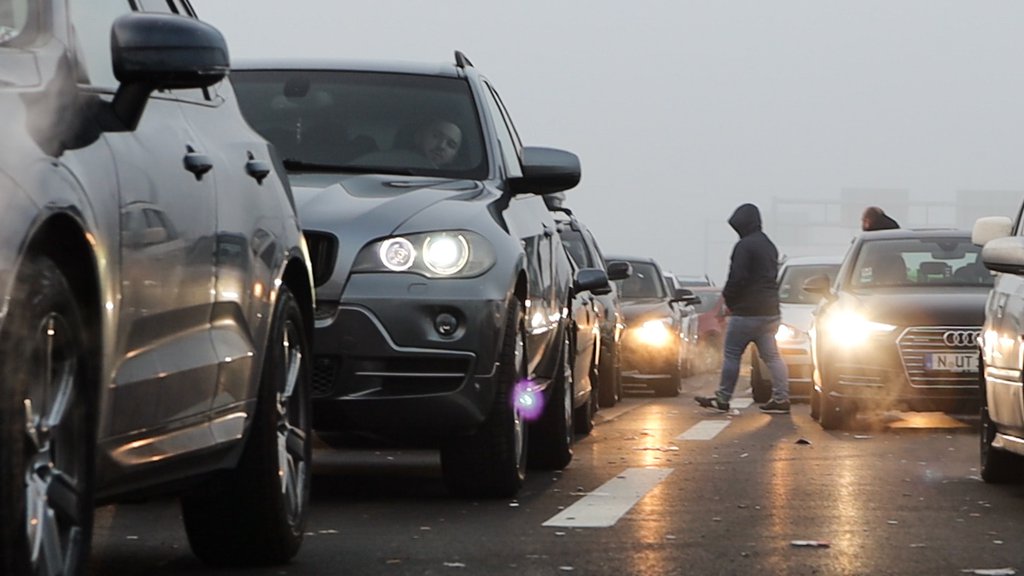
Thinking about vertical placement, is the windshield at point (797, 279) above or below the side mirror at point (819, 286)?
below

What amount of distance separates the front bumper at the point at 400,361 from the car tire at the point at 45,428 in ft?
12.9

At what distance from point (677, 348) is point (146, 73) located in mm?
18977

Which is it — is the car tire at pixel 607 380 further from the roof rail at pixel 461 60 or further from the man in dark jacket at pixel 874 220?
the roof rail at pixel 461 60

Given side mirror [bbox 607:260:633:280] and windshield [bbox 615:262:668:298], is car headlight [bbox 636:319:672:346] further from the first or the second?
side mirror [bbox 607:260:633:280]

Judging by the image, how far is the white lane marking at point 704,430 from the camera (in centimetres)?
1497

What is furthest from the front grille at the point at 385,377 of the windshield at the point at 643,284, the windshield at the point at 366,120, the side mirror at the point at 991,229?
the windshield at the point at 643,284

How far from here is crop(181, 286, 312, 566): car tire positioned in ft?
21.7

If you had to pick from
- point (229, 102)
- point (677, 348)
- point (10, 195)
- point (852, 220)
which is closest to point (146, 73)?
point (10, 195)

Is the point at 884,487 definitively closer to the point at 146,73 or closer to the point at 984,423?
the point at 984,423

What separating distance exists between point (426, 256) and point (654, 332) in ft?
50.4

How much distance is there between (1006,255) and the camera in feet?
29.8

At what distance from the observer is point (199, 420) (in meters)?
5.96

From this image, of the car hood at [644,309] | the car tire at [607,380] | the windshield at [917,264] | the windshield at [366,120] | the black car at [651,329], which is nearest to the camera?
the windshield at [366,120]

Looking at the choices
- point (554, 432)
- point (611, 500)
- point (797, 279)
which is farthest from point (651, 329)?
point (611, 500)
